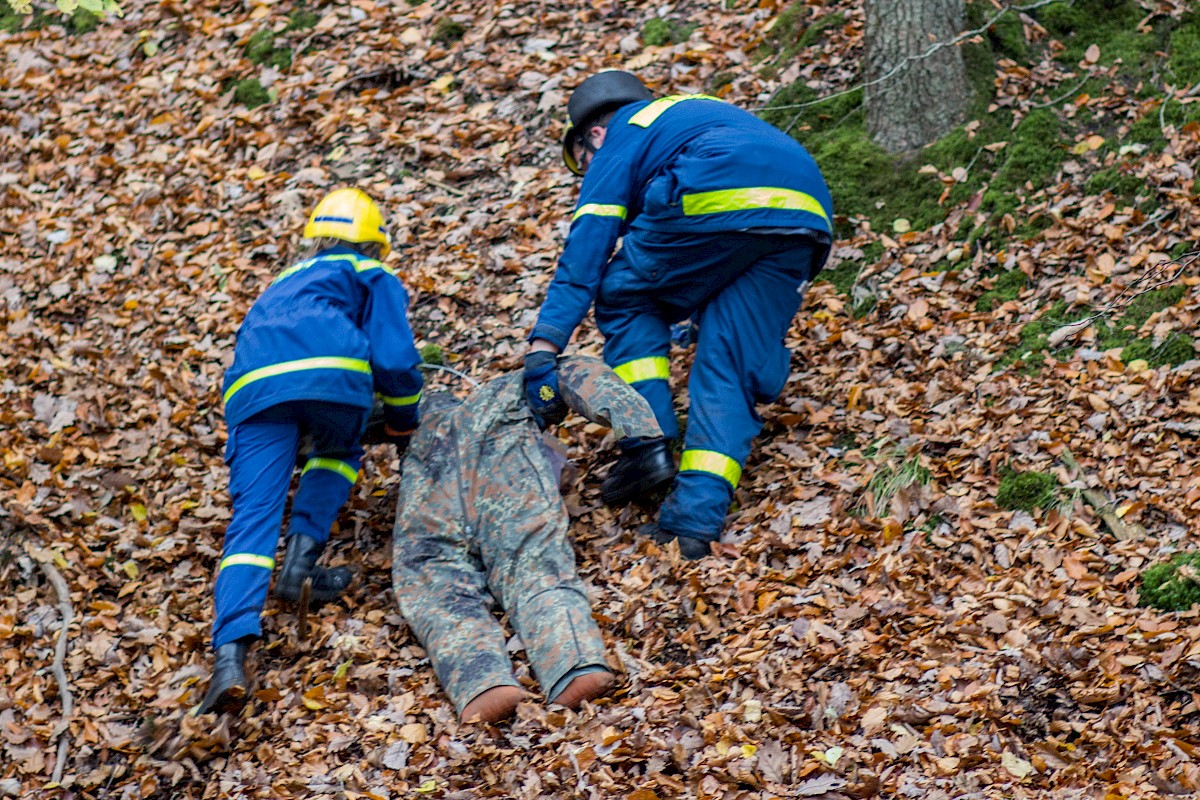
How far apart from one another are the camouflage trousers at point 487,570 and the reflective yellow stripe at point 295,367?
1.86 ft

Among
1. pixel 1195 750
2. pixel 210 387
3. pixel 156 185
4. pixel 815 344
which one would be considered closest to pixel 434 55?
pixel 156 185

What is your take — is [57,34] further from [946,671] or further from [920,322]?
[946,671]

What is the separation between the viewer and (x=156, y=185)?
8133 mm

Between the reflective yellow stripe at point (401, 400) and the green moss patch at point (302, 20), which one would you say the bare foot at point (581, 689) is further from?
the green moss patch at point (302, 20)

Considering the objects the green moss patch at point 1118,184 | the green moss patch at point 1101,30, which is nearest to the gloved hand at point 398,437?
the green moss patch at point 1118,184

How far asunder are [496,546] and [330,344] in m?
1.26

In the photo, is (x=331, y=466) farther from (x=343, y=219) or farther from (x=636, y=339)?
(x=636, y=339)

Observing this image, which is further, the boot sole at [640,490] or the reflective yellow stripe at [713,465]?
the boot sole at [640,490]

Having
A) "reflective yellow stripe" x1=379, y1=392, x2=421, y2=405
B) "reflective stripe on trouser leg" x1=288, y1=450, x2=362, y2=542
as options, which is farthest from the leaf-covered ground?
"reflective yellow stripe" x1=379, y1=392, x2=421, y2=405

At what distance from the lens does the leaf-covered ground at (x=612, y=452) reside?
408cm

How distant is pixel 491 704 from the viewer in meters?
4.38

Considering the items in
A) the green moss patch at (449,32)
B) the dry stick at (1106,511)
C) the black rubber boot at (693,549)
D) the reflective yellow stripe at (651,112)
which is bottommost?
the black rubber boot at (693,549)

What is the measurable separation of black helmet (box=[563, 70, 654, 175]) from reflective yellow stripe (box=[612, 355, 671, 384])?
1.39 metres

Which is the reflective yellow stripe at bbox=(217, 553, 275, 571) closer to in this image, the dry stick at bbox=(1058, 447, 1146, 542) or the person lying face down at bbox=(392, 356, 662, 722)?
the person lying face down at bbox=(392, 356, 662, 722)
